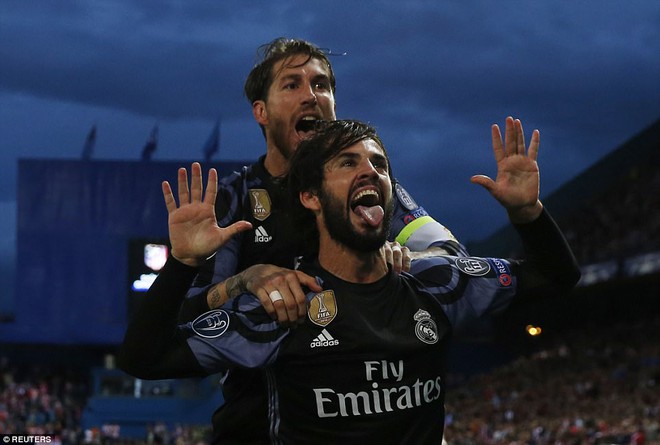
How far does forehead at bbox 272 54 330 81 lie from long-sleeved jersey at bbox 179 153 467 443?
1.52ft

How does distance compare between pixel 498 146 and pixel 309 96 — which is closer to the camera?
pixel 498 146

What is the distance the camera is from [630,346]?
28.8 meters

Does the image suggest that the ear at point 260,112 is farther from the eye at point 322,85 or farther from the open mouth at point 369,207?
the open mouth at point 369,207

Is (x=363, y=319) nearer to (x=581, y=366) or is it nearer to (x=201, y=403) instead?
(x=581, y=366)

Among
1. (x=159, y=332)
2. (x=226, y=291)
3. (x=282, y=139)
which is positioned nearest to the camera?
(x=159, y=332)

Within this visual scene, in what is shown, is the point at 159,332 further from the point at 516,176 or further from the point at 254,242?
the point at 516,176

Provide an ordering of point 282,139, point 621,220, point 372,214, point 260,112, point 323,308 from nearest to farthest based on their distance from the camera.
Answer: point 372,214 < point 323,308 < point 282,139 < point 260,112 < point 621,220

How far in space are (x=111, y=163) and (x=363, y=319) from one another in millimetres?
31617

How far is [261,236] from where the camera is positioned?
4.65m

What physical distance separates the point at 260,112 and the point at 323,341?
61.2 inches

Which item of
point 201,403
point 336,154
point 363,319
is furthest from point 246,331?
point 201,403

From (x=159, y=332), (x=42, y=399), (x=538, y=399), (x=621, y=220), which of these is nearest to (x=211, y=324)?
(x=159, y=332)

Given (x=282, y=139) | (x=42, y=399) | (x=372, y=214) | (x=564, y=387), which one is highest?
(x=42, y=399)

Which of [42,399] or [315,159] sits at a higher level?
[42,399]
